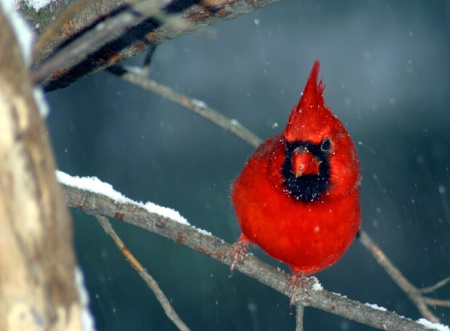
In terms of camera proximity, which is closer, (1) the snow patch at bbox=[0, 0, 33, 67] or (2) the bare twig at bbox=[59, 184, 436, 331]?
(1) the snow patch at bbox=[0, 0, 33, 67]

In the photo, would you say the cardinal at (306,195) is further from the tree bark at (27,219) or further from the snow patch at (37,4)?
the tree bark at (27,219)

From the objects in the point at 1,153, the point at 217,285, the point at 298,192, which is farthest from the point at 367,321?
the point at 217,285

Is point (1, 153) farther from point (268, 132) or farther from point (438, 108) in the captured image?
point (438, 108)

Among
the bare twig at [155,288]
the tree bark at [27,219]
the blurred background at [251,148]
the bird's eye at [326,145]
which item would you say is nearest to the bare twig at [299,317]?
the bare twig at [155,288]

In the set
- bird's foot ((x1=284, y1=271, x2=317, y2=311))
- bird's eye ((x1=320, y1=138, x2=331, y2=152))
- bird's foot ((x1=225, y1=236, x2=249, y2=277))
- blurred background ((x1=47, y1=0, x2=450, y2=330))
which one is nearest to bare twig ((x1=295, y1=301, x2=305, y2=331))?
bird's foot ((x1=284, y1=271, x2=317, y2=311))

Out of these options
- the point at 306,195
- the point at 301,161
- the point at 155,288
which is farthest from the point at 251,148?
the point at 155,288

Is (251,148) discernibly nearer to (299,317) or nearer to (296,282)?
(296,282)

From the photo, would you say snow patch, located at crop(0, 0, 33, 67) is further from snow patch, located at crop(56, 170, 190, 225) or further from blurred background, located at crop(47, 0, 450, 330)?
blurred background, located at crop(47, 0, 450, 330)
